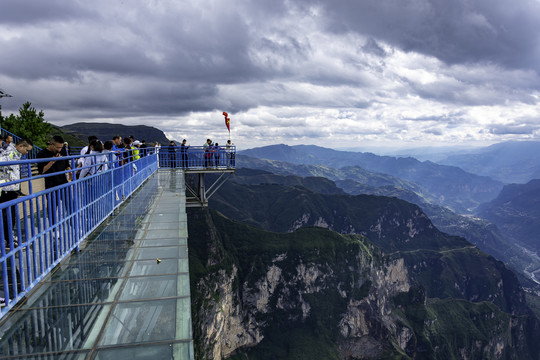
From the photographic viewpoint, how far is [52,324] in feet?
19.7

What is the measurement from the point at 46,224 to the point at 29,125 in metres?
50.3

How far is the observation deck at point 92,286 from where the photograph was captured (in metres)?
5.46

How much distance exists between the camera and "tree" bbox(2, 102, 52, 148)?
45719 mm

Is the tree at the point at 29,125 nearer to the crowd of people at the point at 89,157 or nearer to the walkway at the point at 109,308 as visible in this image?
the crowd of people at the point at 89,157

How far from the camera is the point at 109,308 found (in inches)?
262

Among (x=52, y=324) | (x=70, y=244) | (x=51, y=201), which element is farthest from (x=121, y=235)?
(x=52, y=324)

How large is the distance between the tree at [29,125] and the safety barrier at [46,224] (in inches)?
1627

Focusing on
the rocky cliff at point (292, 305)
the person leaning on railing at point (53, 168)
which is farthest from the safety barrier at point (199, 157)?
the rocky cliff at point (292, 305)

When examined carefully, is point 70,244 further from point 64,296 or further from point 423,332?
point 423,332

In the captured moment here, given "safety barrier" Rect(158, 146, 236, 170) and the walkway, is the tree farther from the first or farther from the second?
the walkway

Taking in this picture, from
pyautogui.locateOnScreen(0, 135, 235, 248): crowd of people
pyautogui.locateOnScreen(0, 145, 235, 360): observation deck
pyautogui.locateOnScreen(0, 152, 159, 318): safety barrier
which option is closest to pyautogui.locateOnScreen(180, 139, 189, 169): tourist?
pyautogui.locateOnScreen(0, 135, 235, 248): crowd of people

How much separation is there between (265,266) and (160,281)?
184976mm

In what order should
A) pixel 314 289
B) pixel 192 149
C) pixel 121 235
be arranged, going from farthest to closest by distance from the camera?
1. pixel 314 289
2. pixel 192 149
3. pixel 121 235

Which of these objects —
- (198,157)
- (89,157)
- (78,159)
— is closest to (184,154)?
(198,157)
